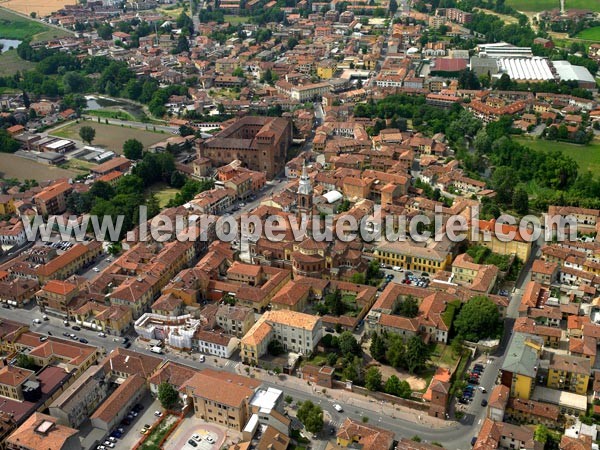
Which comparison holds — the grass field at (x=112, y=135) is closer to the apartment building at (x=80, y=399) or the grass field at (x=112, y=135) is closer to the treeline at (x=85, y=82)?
the treeline at (x=85, y=82)

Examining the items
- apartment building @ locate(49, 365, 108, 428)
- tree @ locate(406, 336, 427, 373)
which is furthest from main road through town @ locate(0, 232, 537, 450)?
apartment building @ locate(49, 365, 108, 428)

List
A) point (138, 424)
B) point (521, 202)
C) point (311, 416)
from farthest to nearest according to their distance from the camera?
point (521, 202)
point (138, 424)
point (311, 416)

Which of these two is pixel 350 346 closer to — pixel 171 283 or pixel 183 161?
pixel 171 283

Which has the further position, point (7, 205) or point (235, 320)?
point (7, 205)

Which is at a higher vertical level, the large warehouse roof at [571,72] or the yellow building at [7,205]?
the large warehouse roof at [571,72]

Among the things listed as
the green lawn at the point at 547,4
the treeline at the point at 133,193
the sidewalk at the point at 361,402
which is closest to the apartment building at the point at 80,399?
the sidewalk at the point at 361,402

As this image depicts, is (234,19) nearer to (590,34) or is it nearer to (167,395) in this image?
(590,34)

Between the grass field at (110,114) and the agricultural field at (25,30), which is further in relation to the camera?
the agricultural field at (25,30)

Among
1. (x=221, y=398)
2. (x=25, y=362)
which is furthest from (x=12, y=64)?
(x=221, y=398)
